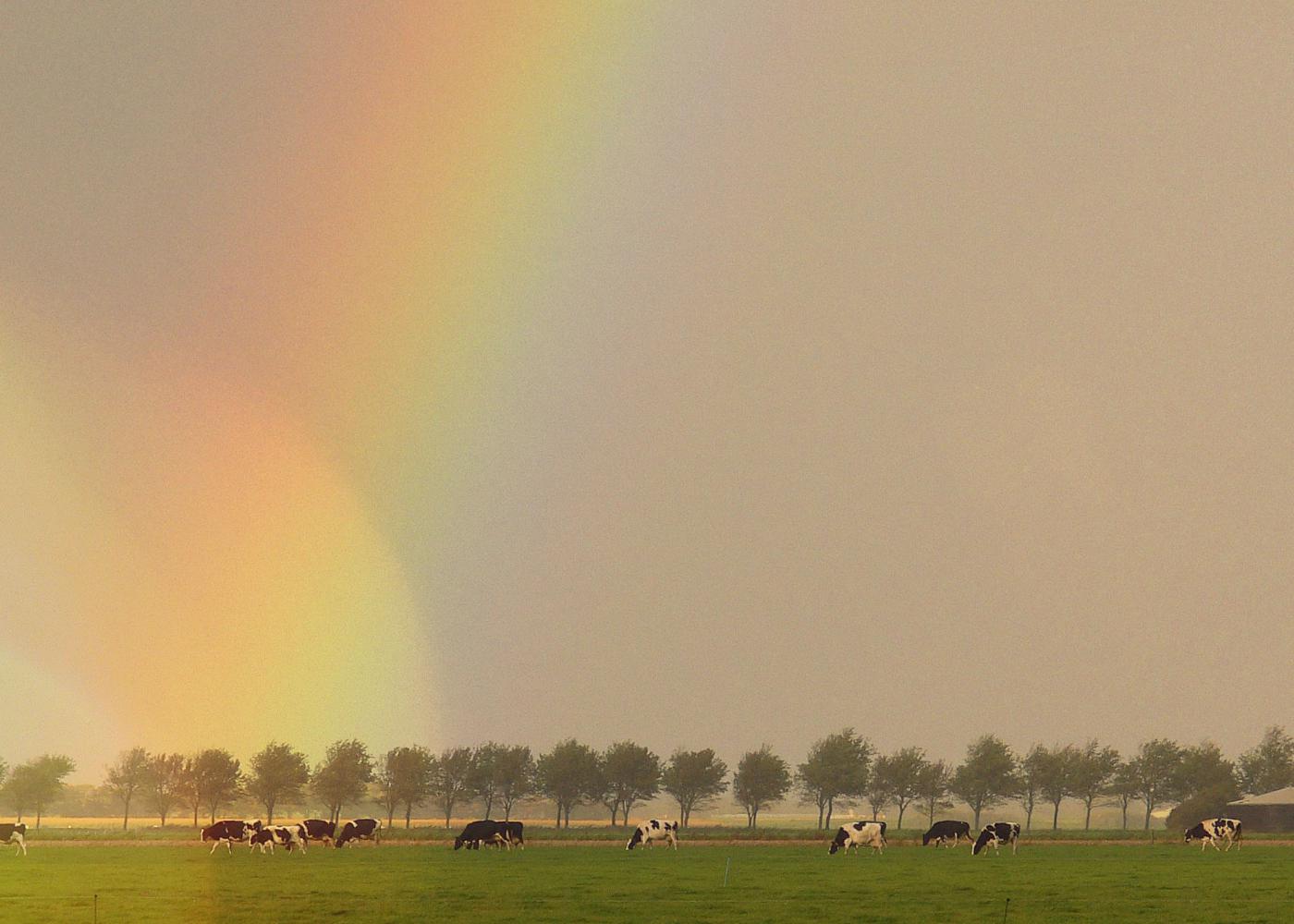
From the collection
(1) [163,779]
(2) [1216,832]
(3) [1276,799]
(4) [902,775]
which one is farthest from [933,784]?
(1) [163,779]

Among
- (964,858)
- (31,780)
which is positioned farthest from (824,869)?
(31,780)

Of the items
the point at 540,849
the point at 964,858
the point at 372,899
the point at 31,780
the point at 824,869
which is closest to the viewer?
the point at 372,899

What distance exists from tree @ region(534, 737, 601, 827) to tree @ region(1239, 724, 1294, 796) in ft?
256

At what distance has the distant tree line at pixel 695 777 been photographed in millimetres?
155750

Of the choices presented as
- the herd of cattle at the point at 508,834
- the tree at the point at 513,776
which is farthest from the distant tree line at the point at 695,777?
the herd of cattle at the point at 508,834

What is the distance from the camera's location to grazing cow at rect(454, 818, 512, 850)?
295 ft

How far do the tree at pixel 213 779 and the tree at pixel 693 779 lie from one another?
49014 mm

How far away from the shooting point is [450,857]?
7669 centimetres

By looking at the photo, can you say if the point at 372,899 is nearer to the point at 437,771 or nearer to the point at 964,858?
the point at 964,858

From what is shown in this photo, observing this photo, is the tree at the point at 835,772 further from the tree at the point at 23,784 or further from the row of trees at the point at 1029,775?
the tree at the point at 23,784

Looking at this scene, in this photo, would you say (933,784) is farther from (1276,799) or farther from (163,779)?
(163,779)

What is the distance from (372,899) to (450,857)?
100ft

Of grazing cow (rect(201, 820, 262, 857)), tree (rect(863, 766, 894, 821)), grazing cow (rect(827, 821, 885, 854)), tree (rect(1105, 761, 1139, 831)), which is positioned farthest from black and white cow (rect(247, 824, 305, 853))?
tree (rect(1105, 761, 1139, 831))

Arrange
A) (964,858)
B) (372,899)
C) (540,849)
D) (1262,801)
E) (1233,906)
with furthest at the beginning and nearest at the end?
(1262,801)
(540,849)
(964,858)
(372,899)
(1233,906)
